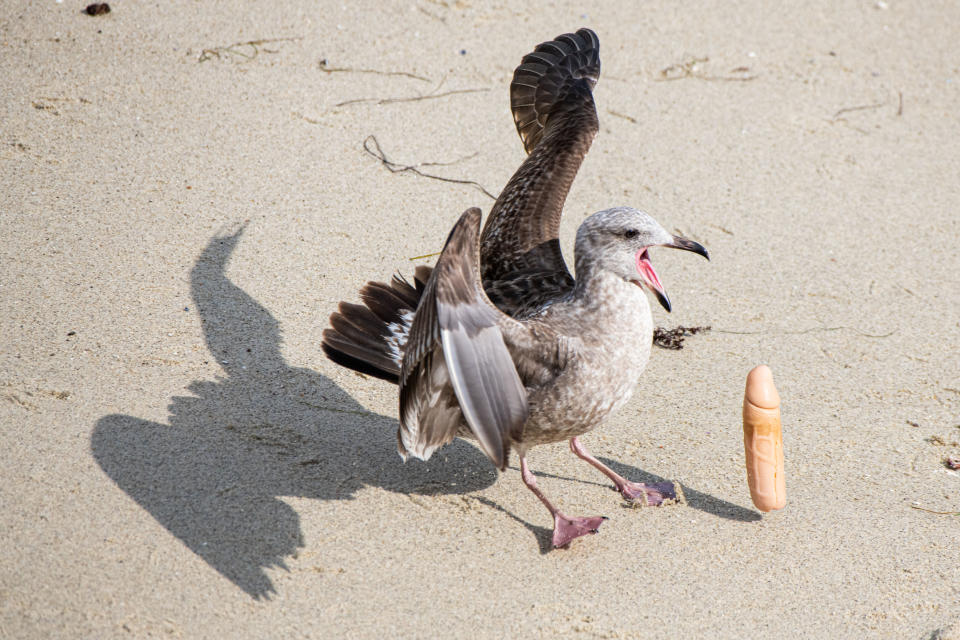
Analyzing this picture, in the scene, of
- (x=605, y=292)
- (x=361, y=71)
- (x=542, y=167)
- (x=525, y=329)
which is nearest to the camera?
(x=525, y=329)

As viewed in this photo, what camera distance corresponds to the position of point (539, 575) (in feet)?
11.5

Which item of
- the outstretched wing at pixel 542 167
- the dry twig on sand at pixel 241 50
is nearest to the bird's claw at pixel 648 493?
the outstretched wing at pixel 542 167

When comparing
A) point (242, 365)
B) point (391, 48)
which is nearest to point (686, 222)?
point (391, 48)

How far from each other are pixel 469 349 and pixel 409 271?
207cm

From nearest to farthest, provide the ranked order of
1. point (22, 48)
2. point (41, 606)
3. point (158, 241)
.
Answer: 1. point (41, 606)
2. point (158, 241)
3. point (22, 48)

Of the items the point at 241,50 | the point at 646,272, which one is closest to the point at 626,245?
the point at 646,272

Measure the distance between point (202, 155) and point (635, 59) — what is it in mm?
3259

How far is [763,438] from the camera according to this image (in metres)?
3.62

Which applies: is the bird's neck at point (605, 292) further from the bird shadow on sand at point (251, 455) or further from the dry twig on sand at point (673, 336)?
the dry twig on sand at point (673, 336)

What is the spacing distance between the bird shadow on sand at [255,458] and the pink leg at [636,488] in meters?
0.10

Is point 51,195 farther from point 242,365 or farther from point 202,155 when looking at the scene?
point 242,365

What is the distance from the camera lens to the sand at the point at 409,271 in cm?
338

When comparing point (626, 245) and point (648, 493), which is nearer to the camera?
point (626, 245)

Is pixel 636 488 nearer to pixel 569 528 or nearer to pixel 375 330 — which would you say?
pixel 569 528
